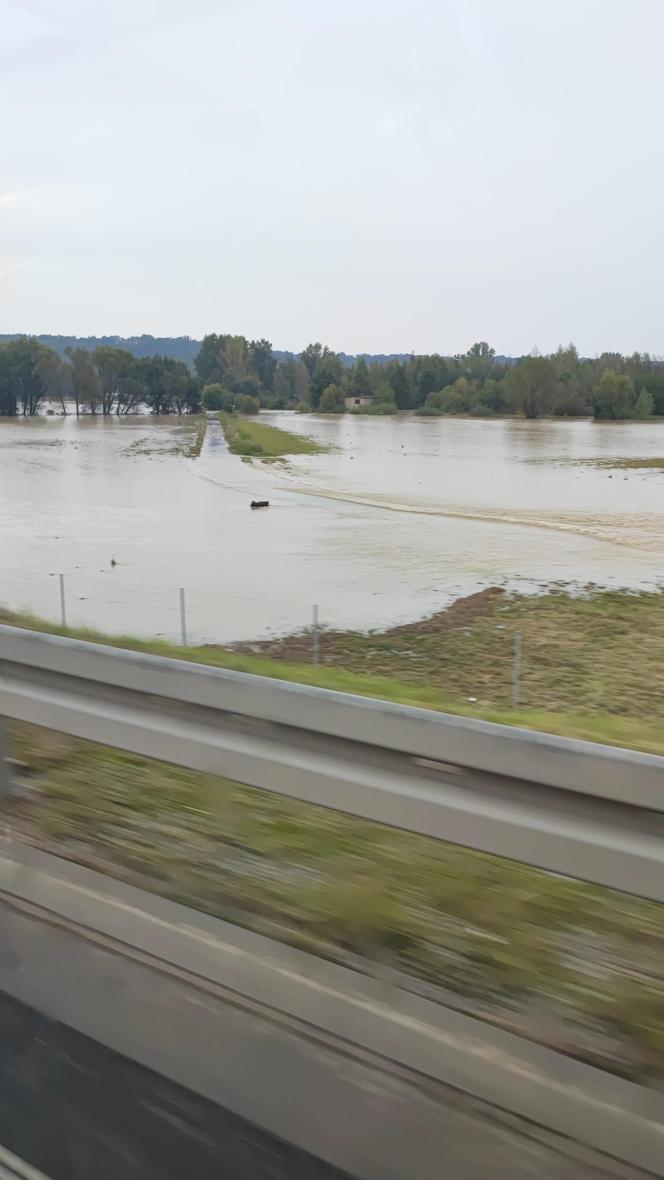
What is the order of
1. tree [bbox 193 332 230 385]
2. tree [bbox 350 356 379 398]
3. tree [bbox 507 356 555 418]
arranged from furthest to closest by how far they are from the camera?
tree [bbox 350 356 379 398]
tree [bbox 507 356 555 418]
tree [bbox 193 332 230 385]

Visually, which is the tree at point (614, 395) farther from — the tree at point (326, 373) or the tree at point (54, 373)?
the tree at point (54, 373)

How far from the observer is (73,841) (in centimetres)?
384

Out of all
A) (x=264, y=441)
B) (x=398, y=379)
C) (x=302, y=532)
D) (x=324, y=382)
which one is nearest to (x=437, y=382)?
(x=398, y=379)

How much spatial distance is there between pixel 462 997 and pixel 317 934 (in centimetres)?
53

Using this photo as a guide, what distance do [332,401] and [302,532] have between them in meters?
89.9

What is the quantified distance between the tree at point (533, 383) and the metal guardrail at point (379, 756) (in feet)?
408

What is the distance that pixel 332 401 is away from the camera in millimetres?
124500

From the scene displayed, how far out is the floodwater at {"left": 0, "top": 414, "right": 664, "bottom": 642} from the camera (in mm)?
22750

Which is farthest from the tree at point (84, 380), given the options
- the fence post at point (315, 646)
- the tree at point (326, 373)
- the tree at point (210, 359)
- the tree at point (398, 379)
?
the fence post at point (315, 646)

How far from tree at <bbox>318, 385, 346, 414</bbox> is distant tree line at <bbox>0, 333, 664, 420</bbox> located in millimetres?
177

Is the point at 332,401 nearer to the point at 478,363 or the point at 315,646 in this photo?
the point at 478,363

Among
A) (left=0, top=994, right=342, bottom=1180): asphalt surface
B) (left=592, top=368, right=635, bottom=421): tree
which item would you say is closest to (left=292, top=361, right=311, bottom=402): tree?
(left=592, top=368, right=635, bottom=421): tree

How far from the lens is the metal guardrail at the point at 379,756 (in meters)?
2.48

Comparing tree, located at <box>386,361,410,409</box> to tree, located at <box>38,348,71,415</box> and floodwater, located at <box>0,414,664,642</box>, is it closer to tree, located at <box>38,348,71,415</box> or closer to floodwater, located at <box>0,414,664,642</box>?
tree, located at <box>38,348,71,415</box>
